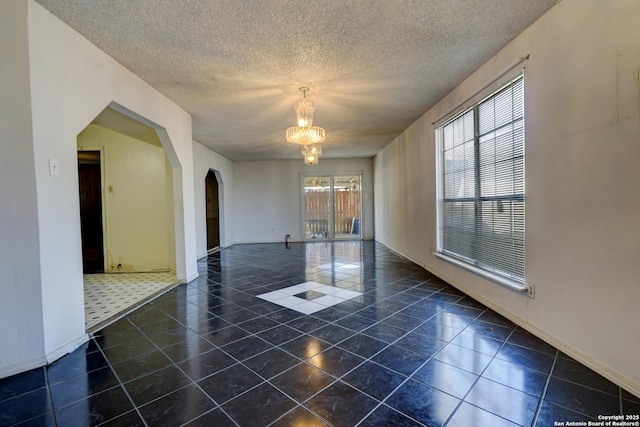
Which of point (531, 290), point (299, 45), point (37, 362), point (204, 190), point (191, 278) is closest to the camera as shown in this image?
point (37, 362)

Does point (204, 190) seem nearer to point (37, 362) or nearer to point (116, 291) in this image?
point (116, 291)

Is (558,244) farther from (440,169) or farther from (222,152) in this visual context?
(222,152)

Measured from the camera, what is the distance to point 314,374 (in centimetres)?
186

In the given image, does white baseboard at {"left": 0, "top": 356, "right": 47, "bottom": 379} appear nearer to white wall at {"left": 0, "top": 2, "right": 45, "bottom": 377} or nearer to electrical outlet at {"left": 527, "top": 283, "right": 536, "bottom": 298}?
white wall at {"left": 0, "top": 2, "right": 45, "bottom": 377}

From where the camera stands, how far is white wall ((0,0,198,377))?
1907 mm

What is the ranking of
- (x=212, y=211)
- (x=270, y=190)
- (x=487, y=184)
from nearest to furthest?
1. (x=487, y=184)
2. (x=212, y=211)
3. (x=270, y=190)

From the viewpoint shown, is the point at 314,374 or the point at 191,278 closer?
the point at 314,374

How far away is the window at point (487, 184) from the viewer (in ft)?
8.46

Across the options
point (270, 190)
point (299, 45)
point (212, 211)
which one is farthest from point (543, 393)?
point (270, 190)

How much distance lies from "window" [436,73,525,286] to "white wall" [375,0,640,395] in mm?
177

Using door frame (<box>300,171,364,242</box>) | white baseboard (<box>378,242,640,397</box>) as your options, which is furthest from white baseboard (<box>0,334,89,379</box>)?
door frame (<box>300,171,364,242</box>)

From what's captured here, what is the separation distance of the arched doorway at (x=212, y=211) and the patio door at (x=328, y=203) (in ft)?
8.24

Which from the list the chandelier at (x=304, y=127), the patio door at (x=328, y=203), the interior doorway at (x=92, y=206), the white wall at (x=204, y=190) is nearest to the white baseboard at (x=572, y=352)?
the chandelier at (x=304, y=127)

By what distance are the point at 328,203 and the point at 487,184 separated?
593 cm
